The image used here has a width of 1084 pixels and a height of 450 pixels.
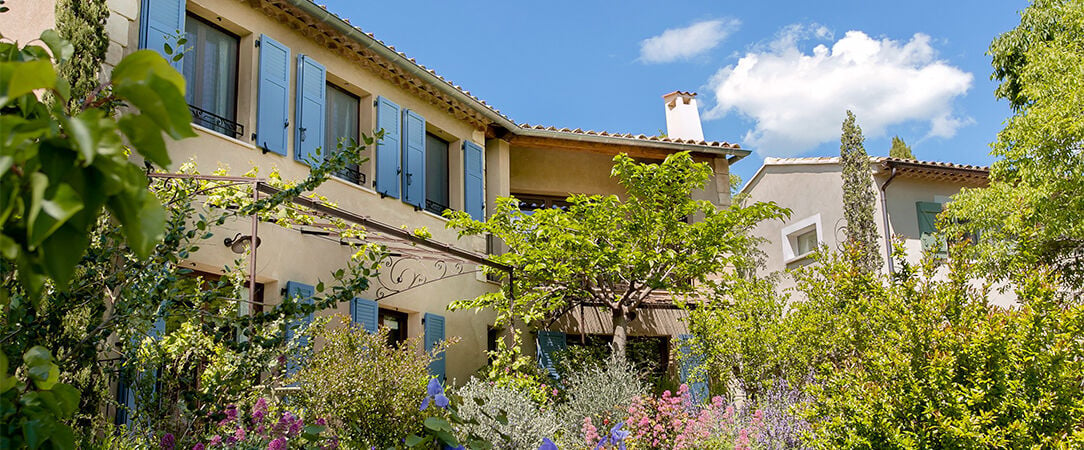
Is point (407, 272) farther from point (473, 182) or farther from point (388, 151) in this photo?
point (473, 182)

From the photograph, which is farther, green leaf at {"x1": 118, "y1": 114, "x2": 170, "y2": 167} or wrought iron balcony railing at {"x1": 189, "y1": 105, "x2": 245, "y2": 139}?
wrought iron balcony railing at {"x1": 189, "y1": 105, "x2": 245, "y2": 139}

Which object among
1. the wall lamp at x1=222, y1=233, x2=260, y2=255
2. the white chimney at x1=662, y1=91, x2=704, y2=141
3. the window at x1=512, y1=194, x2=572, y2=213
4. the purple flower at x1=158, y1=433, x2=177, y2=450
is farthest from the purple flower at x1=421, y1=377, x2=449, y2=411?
the white chimney at x1=662, y1=91, x2=704, y2=141

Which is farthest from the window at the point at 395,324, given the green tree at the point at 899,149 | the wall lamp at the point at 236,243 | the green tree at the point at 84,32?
the green tree at the point at 899,149

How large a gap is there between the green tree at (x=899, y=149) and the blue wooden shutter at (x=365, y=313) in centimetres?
3006

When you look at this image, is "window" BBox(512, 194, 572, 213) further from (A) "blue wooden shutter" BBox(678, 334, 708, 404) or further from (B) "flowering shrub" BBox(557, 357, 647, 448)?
(B) "flowering shrub" BBox(557, 357, 647, 448)

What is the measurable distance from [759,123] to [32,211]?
95.5 meters

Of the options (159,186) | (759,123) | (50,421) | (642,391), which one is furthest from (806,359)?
(759,123)

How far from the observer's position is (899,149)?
1395 inches

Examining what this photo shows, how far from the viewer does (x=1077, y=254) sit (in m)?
14.2

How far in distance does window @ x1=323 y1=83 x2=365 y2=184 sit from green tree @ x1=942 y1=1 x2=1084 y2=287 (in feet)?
26.3

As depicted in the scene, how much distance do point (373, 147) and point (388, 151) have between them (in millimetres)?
271

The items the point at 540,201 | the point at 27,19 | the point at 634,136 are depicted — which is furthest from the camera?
the point at 540,201

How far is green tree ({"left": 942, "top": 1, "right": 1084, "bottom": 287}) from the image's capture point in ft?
39.6

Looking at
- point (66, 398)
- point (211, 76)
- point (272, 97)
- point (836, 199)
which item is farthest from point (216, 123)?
point (836, 199)
